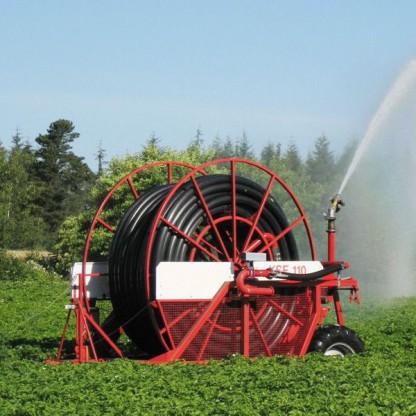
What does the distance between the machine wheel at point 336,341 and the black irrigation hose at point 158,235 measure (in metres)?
1.77

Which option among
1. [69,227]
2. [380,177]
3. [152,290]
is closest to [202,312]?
[152,290]

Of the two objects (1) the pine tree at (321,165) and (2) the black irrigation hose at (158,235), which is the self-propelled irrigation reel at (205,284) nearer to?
(2) the black irrigation hose at (158,235)

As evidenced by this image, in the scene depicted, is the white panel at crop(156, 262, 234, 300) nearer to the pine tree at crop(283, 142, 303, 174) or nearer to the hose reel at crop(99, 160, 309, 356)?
the hose reel at crop(99, 160, 309, 356)

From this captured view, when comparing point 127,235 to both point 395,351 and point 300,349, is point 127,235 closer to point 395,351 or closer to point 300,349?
point 300,349

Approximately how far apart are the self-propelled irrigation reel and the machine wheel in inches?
0.5

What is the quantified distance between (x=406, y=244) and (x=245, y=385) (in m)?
36.1

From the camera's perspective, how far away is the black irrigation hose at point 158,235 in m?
13.3

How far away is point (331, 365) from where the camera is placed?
11641 millimetres

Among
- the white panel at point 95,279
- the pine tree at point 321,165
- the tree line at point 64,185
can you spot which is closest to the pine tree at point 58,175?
the tree line at point 64,185

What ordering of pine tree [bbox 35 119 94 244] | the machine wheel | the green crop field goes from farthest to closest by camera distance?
1. pine tree [bbox 35 119 94 244]
2. the machine wheel
3. the green crop field

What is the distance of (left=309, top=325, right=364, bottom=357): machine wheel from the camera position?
530 inches

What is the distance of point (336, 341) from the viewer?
13594 mm

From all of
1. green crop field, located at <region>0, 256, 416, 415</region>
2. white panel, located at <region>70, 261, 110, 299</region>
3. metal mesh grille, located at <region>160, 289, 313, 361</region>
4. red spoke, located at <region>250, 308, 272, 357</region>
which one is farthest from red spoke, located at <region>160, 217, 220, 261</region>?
green crop field, located at <region>0, 256, 416, 415</region>

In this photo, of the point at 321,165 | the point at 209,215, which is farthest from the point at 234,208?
the point at 321,165
